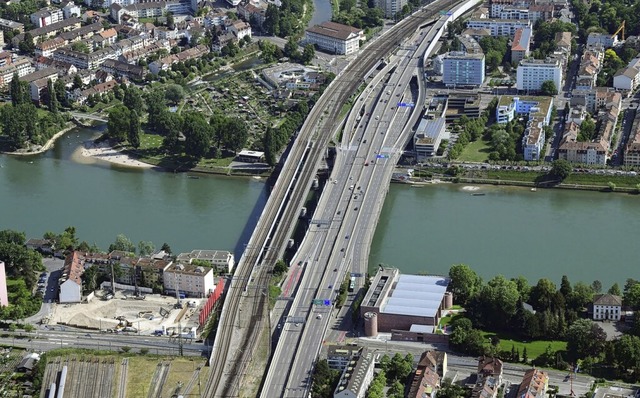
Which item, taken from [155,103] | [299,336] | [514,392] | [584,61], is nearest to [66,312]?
[299,336]

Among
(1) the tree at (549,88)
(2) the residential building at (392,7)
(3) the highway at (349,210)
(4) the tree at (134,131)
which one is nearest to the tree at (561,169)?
(3) the highway at (349,210)

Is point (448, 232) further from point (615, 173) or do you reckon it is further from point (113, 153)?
point (113, 153)

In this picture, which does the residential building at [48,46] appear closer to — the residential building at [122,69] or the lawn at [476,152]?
the residential building at [122,69]

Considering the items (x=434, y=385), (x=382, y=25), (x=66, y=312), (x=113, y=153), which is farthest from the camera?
(x=382, y=25)

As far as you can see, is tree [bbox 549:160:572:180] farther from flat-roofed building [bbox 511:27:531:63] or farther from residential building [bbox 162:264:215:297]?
residential building [bbox 162:264:215:297]

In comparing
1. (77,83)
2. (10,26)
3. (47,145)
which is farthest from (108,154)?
(10,26)
